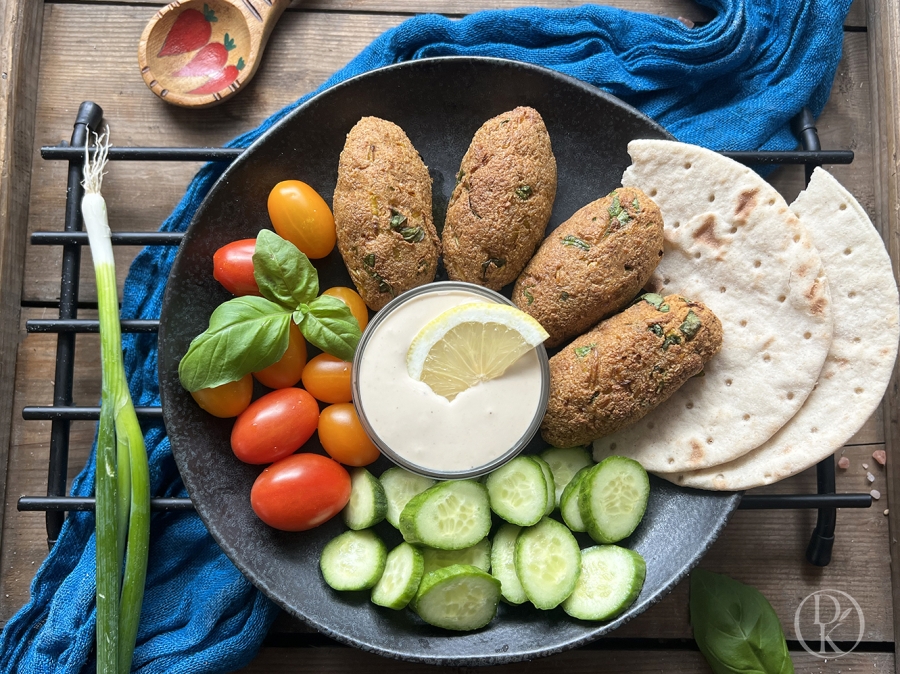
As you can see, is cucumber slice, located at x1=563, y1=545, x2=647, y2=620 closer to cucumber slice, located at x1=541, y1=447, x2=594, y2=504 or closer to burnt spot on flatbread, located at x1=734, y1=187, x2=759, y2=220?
cucumber slice, located at x1=541, y1=447, x2=594, y2=504

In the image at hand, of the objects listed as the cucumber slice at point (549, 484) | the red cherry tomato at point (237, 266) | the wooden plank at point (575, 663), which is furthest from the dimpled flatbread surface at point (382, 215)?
the wooden plank at point (575, 663)

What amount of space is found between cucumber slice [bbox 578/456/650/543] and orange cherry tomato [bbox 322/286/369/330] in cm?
81

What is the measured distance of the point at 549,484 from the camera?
6.56 ft

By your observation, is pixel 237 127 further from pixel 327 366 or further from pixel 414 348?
pixel 414 348

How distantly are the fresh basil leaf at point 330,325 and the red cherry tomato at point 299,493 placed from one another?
1.15ft

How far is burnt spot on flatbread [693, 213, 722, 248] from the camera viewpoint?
2035 millimetres

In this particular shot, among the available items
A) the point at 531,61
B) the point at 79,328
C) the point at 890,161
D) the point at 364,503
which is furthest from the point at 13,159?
the point at 890,161

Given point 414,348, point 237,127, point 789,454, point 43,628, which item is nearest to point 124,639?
point 43,628

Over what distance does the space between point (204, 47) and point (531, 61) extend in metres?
1.11

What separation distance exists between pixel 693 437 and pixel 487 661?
879mm

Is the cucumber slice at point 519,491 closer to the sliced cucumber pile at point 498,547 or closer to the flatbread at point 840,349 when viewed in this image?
the sliced cucumber pile at point 498,547

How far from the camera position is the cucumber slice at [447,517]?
6.25ft

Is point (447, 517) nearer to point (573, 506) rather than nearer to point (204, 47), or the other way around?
point (573, 506)

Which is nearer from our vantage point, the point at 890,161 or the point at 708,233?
the point at 708,233
